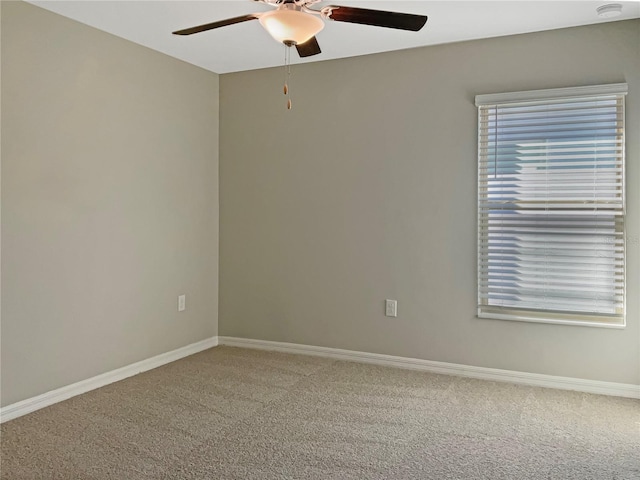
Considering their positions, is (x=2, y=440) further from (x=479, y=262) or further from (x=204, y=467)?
(x=479, y=262)

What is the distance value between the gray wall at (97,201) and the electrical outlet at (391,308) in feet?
5.04

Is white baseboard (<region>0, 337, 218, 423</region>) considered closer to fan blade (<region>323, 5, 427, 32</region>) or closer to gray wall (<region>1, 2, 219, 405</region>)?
gray wall (<region>1, 2, 219, 405</region>)

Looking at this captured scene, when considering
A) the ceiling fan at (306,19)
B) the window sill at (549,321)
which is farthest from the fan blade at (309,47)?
the window sill at (549,321)

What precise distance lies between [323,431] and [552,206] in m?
2.02

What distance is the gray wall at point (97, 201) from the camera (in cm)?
304

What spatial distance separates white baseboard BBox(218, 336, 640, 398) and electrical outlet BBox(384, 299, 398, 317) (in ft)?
1.03

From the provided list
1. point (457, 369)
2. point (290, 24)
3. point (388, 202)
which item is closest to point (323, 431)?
point (457, 369)

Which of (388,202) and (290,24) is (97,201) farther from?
(388,202)

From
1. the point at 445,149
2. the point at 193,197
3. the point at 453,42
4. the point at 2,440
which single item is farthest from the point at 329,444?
the point at 453,42

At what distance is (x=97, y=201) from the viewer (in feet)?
11.6

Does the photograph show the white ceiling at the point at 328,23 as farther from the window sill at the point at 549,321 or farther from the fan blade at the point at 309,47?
the window sill at the point at 549,321

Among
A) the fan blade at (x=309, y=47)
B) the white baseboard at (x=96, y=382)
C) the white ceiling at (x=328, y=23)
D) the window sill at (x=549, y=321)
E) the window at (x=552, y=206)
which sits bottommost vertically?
the white baseboard at (x=96, y=382)

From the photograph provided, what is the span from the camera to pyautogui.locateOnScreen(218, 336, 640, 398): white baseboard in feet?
11.2

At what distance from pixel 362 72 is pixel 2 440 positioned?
3243 millimetres
